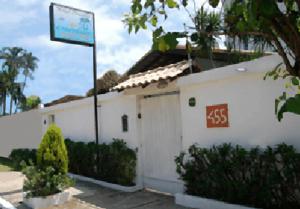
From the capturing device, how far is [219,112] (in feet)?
24.5

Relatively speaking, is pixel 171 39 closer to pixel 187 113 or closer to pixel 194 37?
pixel 194 37

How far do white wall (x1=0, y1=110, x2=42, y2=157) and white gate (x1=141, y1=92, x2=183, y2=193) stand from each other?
871cm

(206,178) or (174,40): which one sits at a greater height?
(174,40)

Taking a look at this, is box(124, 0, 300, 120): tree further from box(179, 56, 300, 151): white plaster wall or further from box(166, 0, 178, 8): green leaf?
box(179, 56, 300, 151): white plaster wall

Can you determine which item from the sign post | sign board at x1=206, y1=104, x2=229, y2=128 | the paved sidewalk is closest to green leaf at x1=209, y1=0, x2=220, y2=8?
sign board at x1=206, y1=104, x2=229, y2=128

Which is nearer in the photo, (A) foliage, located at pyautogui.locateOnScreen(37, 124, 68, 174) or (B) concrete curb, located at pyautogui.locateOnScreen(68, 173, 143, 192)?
(A) foliage, located at pyautogui.locateOnScreen(37, 124, 68, 174)

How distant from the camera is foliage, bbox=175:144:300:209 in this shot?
5863 mm

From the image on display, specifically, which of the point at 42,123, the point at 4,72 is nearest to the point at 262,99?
the point at 42,123

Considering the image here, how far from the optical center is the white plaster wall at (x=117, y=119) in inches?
393

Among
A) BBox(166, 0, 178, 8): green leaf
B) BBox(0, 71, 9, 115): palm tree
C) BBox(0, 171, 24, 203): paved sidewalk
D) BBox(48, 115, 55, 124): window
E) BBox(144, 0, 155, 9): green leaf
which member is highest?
BBox(0, 71, 9, 115): palm tree

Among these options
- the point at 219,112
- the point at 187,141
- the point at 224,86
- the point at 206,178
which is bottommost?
the point at 206,178

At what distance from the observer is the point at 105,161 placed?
416 inches

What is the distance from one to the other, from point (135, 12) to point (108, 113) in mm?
8684

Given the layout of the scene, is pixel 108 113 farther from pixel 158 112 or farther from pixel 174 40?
pixel 174 40
